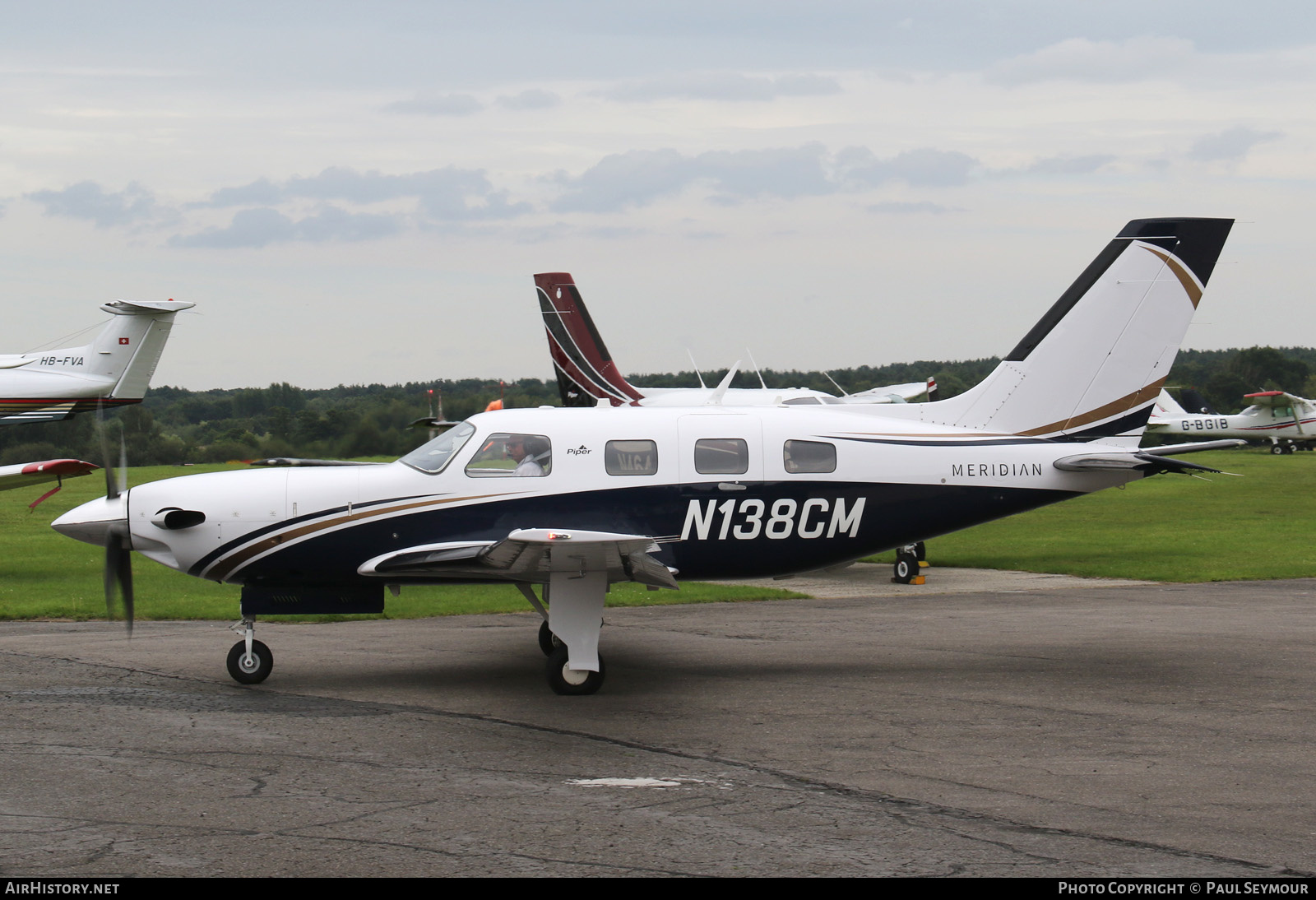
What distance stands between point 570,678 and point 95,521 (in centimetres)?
431

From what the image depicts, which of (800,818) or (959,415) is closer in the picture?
(800,818)

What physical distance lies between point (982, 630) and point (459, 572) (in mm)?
6384

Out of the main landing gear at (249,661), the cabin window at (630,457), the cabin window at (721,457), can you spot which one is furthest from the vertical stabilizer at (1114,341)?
the main landing gear at (249,661)

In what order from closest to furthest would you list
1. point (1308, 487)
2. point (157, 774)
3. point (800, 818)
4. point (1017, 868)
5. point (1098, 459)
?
point (1017, 868) < point (800, 818) < point (157, 774) < point (1098, 459) < point (1308, 487)

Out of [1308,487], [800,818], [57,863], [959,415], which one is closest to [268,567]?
[57,863]

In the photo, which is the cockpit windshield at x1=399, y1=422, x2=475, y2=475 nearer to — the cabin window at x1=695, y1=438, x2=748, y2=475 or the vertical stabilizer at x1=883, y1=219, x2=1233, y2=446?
the cabin window at x1=695, y1=438, x2=748, y2=475

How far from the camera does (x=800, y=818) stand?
247 inches

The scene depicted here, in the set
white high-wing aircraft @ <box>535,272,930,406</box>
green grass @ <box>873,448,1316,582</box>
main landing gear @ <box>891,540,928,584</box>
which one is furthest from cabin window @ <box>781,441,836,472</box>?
white high-wing aircraft @ <box>535,272,930,406</box>

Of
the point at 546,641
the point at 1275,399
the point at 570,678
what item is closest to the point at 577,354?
the point at 546,641

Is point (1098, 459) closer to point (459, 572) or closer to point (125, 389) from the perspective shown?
point (459, 572)

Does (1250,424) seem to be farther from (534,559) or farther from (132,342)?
(534,559)

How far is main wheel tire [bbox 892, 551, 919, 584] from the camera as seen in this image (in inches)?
714

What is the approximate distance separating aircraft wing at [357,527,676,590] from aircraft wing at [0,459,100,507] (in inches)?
417

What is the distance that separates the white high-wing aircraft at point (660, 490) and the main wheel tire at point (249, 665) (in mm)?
21
